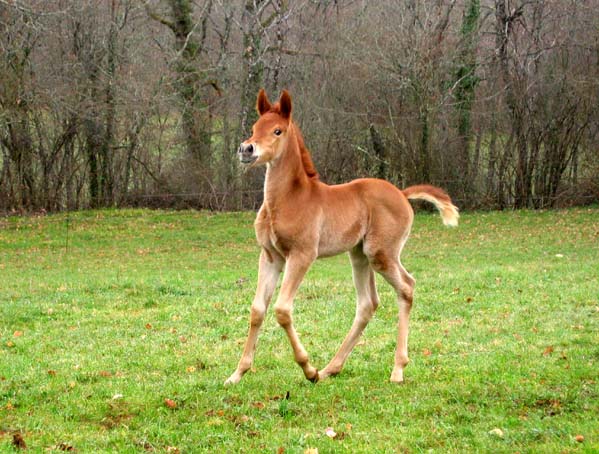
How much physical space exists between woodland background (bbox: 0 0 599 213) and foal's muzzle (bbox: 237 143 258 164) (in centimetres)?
2147

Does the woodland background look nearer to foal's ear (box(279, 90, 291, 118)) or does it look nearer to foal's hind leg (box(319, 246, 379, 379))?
foal's hind leg (box(319, 246, 379, 379))

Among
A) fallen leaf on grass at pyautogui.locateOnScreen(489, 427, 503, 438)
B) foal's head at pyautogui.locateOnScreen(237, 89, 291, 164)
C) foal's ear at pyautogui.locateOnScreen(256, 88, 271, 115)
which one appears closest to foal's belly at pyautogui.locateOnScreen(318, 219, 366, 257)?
foal's head at pyautogui.locateOnScreen(237, 89, 291, 164)

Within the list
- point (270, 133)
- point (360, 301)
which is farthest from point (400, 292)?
point (270, 133)

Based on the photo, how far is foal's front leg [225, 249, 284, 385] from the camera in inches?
272

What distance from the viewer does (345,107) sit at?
30.0 metres

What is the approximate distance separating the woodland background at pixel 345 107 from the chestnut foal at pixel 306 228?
2110 cm

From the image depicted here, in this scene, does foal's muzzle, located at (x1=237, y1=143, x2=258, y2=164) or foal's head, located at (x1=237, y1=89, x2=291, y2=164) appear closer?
foal's muzzle, located at (x1=237, y1=143, x2=258, y2=164)

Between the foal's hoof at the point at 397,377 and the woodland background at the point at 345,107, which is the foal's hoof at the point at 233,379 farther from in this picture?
the woodland background at the point at 345,107

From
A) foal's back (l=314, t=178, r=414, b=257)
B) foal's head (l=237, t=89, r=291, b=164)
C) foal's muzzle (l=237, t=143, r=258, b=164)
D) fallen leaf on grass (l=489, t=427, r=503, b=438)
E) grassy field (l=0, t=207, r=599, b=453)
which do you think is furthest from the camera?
foal's back (l=314, t=178, r=414, b=257)

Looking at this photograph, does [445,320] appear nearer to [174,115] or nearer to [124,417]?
[124,417]

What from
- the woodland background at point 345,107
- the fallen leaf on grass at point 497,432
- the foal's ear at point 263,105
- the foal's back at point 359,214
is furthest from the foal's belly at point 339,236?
the woodland background at point 345,107

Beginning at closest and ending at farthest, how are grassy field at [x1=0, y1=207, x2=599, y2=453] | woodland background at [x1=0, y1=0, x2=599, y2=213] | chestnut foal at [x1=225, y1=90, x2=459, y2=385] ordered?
grassy field at [x1=0, y1=207, x2=599, y2=453] → chestnut foal at [x1=225, y1=90, x2=459, y2=385] → woodland background at [x1=0, y1=0, x2=599, y2=213]

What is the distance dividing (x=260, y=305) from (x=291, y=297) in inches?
13.4

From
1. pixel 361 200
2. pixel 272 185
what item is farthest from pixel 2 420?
pixel 361 200
